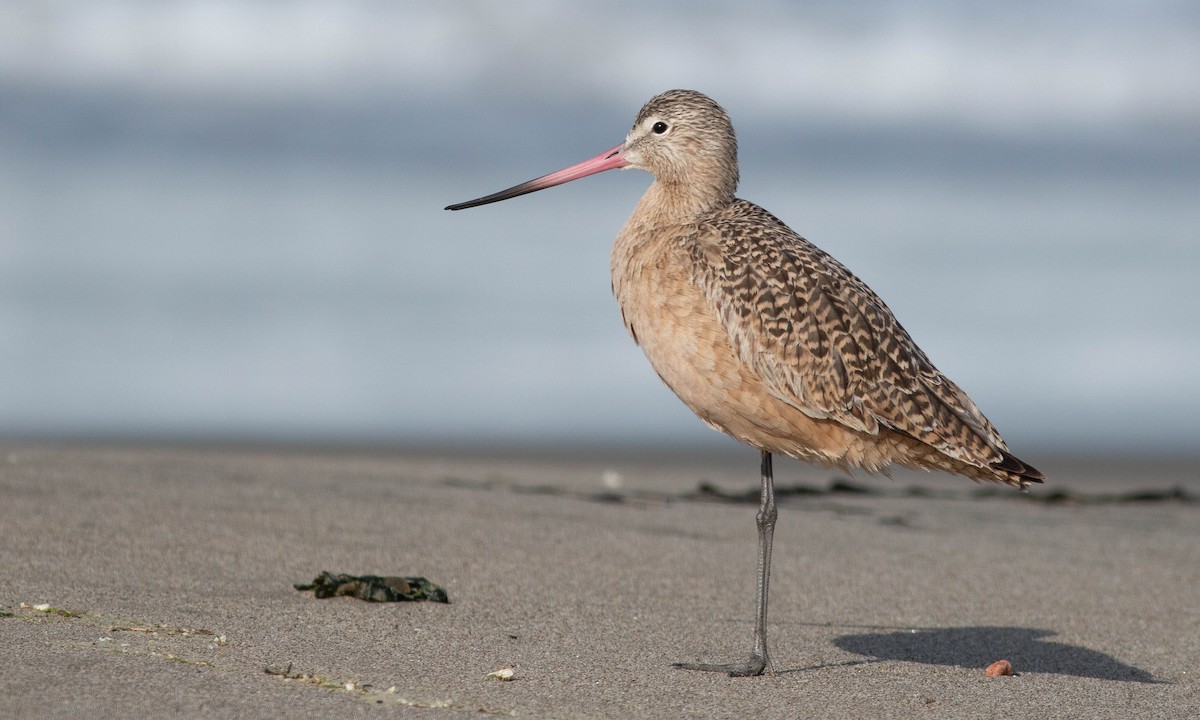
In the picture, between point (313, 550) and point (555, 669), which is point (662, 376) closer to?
point (555, 669)

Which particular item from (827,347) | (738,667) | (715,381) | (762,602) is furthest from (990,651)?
(715,381)

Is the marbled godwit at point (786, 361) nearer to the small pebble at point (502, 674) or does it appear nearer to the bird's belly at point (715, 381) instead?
the bird's belly at point (715, 381)

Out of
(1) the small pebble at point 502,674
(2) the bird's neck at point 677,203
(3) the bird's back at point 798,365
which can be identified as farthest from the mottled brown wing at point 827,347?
(1) the small pebble at point 502,674

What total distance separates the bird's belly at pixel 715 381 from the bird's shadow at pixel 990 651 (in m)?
0.95

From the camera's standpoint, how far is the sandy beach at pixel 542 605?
4.39 m

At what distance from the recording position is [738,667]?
5012mm

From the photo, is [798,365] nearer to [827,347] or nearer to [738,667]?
[827,347]

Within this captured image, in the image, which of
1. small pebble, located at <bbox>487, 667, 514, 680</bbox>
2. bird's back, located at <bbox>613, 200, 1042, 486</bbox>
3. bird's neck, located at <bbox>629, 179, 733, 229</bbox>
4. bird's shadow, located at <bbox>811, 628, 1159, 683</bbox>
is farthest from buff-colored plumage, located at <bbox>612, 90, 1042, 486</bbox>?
small pebble, located at <bbox>487, 667, 514, 680</bbox>

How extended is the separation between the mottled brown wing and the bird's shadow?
1031 mm

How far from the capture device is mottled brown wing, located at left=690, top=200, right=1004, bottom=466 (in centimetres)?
527

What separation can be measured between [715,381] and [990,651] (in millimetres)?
1895

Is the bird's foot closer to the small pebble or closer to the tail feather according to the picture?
the small pebble

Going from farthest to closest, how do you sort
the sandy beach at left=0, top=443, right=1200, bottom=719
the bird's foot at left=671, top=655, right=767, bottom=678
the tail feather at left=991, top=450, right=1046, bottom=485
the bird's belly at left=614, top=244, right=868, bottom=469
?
the bird's belly at left=614, top=244, right=868, bottom=469 → the tail feather at left=991, top=450, right=1046, bottom=485 → the bird's foot at left=671, top=655, right=767, bottom=678 → the sandy beach at left=0, top=443, right=1200, bottom=719

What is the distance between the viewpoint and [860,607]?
662cm
